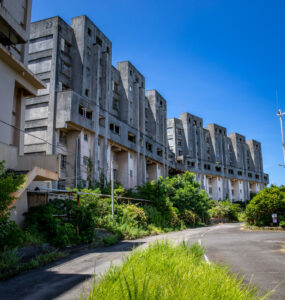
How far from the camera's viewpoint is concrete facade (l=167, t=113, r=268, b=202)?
65938mm

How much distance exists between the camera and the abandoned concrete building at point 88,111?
2927 centimetres

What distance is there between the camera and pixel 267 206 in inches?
1223

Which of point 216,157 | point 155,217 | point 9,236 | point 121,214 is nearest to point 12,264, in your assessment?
point 9,236

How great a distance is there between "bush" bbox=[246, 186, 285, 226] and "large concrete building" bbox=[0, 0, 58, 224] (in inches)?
948

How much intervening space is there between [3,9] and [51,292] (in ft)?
46.5

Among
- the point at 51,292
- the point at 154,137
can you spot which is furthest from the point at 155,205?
the point at 51,292

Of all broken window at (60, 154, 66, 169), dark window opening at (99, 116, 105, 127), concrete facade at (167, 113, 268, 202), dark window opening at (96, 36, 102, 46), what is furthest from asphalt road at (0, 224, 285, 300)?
concrete facade at (167, 113, 268, 202)

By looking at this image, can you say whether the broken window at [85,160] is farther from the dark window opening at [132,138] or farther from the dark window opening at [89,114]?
the dark window opening at [132,138]

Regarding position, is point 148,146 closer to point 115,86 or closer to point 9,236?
point 115,86

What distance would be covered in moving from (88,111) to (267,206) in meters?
22.0

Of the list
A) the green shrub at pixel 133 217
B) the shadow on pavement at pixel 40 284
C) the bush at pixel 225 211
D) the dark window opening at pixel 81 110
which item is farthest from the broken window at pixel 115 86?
the shadow on pavement at pixel 40 284

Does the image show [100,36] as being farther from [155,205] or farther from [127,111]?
[155,205]

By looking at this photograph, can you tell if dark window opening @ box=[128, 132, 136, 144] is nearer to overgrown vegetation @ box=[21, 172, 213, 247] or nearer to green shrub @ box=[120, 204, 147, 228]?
overgrown vegetation @ box=[21, 172, 213, 247]

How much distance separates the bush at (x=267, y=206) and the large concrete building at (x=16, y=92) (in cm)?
2408
